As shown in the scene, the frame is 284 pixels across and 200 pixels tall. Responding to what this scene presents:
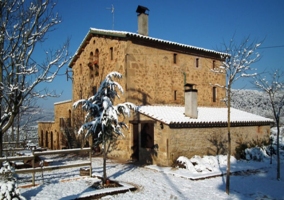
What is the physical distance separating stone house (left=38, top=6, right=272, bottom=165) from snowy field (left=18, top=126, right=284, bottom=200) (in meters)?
1.26

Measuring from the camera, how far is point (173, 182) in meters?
9.66

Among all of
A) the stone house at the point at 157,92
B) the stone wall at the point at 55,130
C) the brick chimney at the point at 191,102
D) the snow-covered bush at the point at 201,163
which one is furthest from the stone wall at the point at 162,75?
the stone wall at the point at 55,130

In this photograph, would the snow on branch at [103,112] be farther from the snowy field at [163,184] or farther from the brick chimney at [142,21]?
the brick chimney at [142,21]

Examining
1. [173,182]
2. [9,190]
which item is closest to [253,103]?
[173,182]

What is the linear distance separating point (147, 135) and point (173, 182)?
453 cm

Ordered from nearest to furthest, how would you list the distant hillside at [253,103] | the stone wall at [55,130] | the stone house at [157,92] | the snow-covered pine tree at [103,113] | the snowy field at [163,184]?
the snowy field at [163,184]
the snow-covered pine tree at [103,113]
the stone house at [157,92]
the stone wall at [55,130]
the distant hillside at [253,103]

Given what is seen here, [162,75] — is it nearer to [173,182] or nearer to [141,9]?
[141,9]

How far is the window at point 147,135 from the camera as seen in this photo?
13523 mm

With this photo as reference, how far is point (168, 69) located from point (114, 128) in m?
9.12

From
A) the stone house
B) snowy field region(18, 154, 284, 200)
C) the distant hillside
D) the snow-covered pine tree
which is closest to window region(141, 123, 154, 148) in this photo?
the stone house

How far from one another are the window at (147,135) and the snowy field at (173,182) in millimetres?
1449

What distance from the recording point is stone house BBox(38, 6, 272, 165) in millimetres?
13047

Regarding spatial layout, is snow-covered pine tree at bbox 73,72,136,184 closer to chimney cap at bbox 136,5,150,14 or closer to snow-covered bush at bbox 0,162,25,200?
snow-covered bush at bbox 0,162,25,200

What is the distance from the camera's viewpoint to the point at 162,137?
1265cm
